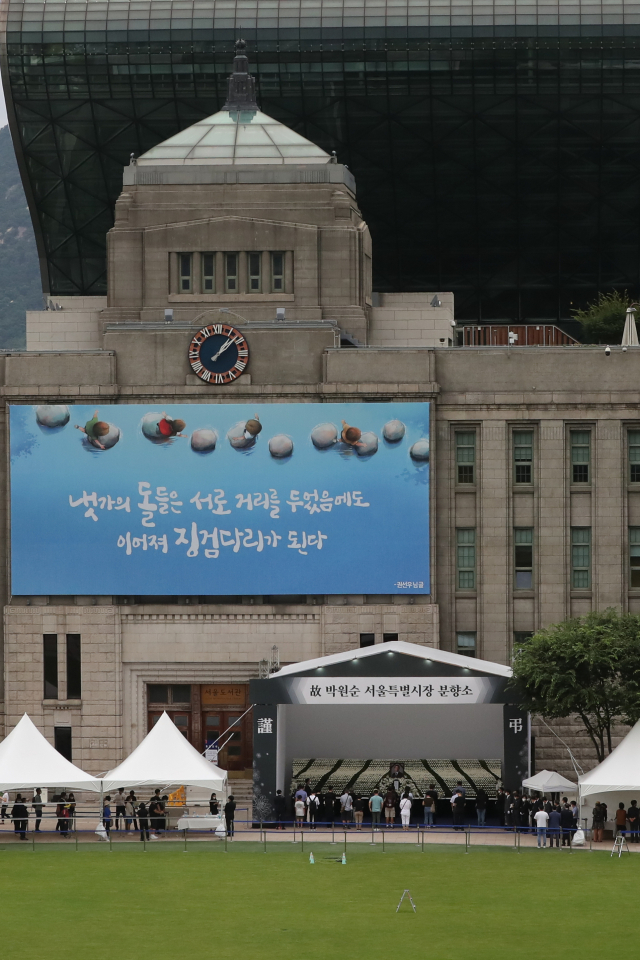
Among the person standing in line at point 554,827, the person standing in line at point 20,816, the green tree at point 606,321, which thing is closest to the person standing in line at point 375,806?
the person standing in line at point 554,827

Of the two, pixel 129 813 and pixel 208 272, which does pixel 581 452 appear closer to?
pixel 208 272

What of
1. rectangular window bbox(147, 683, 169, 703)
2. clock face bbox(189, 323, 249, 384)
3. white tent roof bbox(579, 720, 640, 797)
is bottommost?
white tent roof bbox(579, 720, 640, 797)

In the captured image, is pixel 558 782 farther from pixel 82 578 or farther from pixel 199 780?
pixel 82 578

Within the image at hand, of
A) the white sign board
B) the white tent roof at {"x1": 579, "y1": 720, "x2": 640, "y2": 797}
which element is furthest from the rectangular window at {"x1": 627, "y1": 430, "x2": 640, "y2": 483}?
the white tent roof at {"x1": 579, "y1": 720, "x2": 640, "y2": 797}

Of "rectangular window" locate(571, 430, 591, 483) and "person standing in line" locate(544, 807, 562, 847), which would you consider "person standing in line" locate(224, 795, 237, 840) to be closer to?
"person standing in line" locate(544, 807, 562, 847)

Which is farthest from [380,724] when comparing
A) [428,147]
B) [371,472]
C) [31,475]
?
[428,147]

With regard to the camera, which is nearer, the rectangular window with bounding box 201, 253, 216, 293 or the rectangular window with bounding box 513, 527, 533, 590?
the rectangular window with bounding box 513, 527, 533, 590

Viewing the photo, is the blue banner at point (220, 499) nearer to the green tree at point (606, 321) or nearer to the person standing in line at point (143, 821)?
the person standing in line at point (143, 821)
